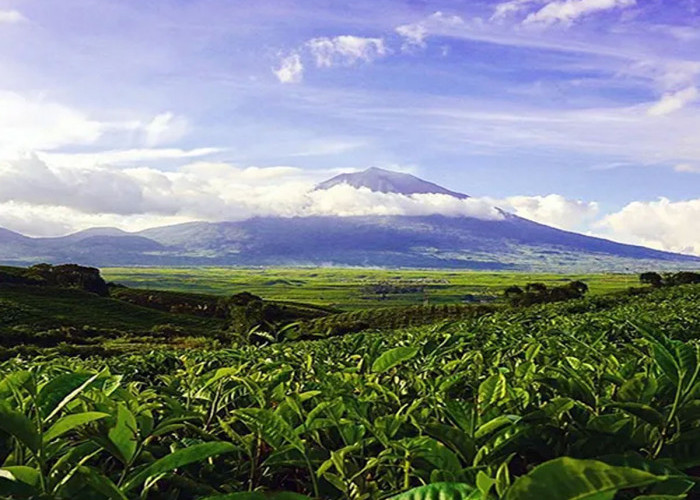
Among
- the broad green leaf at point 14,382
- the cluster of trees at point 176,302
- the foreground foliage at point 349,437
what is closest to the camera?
the foreground foliage at point 349,437

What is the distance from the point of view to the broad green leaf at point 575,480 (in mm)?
756

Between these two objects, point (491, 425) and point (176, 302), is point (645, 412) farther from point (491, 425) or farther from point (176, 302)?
point (176, 302)

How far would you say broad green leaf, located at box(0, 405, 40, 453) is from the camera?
1.14 metres

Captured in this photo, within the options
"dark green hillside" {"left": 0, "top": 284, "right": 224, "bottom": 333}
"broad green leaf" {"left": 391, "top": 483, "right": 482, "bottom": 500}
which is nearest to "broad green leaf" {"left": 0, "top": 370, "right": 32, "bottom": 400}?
"broad green leaf" {"left": 391, "top": 483, "right": 482, "bottom": 500}

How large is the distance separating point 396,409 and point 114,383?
87 centimetres

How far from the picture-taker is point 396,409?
6.82ft

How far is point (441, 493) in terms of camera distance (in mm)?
906

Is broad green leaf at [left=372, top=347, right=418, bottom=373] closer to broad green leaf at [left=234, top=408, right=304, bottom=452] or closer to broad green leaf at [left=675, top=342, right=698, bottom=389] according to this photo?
broad green leaf at [left=234, top=408, right=304, bottom=452]

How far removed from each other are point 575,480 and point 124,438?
3.12 ft

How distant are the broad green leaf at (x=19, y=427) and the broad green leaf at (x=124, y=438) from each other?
189 millimetres

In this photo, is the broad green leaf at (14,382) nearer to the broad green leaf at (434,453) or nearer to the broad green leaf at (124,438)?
the broad green leaf at (124,438)

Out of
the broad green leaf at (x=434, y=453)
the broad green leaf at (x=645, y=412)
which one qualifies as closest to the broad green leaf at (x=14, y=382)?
the broad green leaf at (x=434, y=453)

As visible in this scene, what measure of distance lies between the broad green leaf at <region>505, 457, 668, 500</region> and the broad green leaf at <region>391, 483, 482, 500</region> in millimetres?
111

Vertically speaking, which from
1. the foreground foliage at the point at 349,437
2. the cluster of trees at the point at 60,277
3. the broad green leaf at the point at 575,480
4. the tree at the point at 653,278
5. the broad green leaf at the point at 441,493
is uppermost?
the broad green leaf at the point at 575,480
